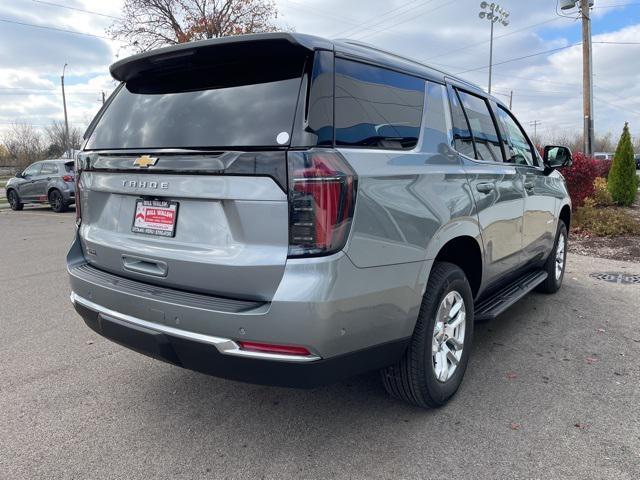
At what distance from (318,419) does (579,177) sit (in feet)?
30.9

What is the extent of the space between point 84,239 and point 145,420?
3.65 feet

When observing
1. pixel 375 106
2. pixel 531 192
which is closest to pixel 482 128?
pixel 531 192

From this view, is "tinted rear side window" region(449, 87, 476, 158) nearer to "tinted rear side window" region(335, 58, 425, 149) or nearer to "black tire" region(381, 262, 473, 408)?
"tinted rear side window" region(335, 58, 425, 149)

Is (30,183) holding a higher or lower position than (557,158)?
lower

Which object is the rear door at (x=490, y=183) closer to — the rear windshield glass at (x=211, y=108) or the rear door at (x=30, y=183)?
the rear windshield glass at (x=211, y=108)

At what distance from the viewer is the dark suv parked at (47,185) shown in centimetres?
1559

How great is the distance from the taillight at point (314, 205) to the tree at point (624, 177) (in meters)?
13.2

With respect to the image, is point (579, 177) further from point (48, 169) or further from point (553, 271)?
point (48, 169)

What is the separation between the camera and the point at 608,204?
13117 millimetres

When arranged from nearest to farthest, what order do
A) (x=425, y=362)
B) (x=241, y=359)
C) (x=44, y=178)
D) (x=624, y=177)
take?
(x=241, y=359)
(x=425, y=362)
(x=624, y=177)
(x=44, y=178)

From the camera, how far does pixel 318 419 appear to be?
114 inches

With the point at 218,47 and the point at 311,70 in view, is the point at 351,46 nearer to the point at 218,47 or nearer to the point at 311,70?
the point at 311,70

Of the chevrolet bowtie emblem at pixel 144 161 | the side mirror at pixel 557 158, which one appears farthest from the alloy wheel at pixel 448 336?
the side mirror at pixel 557 158

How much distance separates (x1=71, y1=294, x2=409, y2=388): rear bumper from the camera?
86.5 inches
